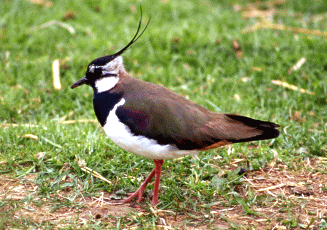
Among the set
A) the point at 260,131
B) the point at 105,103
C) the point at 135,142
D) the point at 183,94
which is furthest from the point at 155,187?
the point at 183,94

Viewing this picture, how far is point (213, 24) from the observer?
7367mm

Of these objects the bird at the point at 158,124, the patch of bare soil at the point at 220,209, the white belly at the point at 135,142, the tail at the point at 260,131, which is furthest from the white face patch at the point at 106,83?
the tail at the point at 260,131

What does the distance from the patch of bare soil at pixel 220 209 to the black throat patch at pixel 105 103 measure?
70 centimetres

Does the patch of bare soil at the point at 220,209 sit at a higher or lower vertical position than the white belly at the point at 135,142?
lower

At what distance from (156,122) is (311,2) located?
6.23 meters

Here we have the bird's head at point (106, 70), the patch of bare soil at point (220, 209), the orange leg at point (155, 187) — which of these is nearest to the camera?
the patch of bare soil at point (220, 209)

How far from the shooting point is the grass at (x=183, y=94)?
11.9 feet

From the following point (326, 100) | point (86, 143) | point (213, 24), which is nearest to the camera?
point (86, 143)

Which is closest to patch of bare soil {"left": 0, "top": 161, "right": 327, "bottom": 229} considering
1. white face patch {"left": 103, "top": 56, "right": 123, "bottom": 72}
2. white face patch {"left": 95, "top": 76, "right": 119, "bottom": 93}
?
white face patch {"left": 95, "top": 76, "right": 119, "bottom": 93}

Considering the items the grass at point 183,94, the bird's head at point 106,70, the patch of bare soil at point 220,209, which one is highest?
the bird's head at point 106,70

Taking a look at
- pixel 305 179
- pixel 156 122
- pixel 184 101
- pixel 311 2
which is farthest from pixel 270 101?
pixel 311 2

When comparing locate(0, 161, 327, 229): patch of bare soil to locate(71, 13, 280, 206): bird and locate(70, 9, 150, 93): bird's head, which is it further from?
locate(70, 9, 150, 93): bird's head

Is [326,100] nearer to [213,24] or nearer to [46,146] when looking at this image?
[213,24]

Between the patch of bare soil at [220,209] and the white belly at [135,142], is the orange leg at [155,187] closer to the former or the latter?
the patch of bare soil at [220,209]
